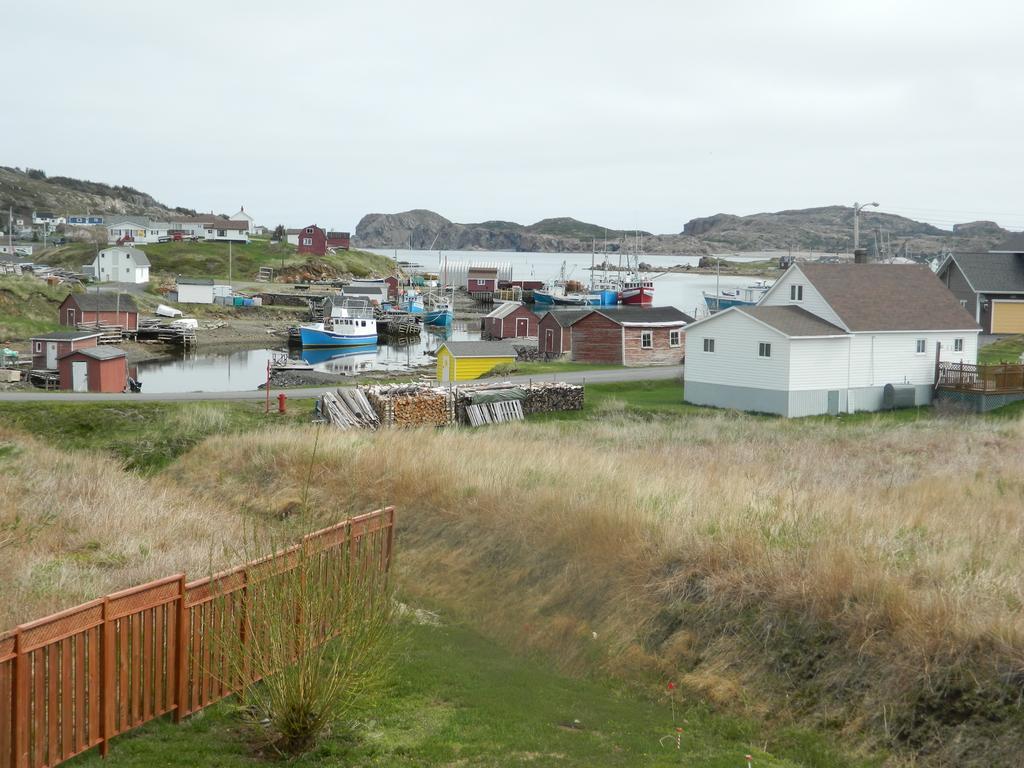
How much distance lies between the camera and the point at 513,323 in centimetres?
8400

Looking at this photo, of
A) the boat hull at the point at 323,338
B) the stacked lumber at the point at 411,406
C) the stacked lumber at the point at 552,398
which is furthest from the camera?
the boat hull at the point at 323,338

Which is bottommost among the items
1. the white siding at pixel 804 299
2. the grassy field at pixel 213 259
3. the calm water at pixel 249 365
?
the calm water at pixel 249 365

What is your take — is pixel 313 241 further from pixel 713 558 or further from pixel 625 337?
pixel 713 558

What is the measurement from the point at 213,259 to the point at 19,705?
13966 centimetres

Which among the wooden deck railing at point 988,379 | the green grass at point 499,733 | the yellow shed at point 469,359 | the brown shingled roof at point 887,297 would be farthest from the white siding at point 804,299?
the green grass at point 499,733

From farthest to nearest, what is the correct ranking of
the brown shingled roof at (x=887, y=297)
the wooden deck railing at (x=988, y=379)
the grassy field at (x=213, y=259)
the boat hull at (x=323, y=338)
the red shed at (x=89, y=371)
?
the grassy field at (x=213, y=259)
the boat hull at (x=323, y=338)
the red shed at (x=89, y=371)
the brown shingled roof at (x=887, y=297)
the wooden deck railing at (x=988, y=379)

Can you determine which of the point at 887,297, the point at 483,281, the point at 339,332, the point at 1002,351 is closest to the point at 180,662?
the point at 887,297

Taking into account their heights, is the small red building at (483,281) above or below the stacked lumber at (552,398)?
above

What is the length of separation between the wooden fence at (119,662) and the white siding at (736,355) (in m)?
32.6

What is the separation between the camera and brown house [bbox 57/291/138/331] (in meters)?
82.5

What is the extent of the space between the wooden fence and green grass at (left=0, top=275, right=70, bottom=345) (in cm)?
7292

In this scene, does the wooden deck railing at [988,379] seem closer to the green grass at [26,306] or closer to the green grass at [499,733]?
the green grass at [499,733]

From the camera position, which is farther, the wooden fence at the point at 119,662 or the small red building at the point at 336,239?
the small red building at the point at 336,239

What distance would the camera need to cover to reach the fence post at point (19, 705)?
30.2 feet
